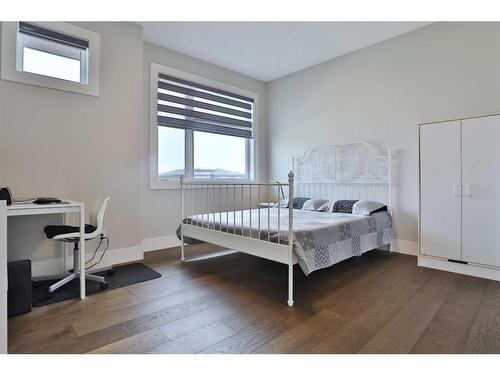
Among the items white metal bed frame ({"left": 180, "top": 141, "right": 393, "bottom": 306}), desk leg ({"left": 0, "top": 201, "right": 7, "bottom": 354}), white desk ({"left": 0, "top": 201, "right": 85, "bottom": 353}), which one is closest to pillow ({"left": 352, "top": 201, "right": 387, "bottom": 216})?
white metal bed frame ({"left": 180, "top": 141, "right": 393, "bottom": 306})

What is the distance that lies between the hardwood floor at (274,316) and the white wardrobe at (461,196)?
20 cm

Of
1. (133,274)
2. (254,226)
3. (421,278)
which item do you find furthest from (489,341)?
(133,274)

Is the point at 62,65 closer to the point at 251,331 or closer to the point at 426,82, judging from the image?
the point at 251,331

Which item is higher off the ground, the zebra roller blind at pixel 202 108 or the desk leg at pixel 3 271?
the zebra roller blind at pixel 202 108

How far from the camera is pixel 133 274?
2.57m

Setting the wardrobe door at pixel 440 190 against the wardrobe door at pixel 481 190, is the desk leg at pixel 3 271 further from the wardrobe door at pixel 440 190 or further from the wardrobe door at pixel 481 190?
the wardrobe door at pixel 481 190

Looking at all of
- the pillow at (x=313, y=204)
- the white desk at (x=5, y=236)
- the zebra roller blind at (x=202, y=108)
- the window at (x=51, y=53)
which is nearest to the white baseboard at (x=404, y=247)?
the pillow at (x=313, y=204)

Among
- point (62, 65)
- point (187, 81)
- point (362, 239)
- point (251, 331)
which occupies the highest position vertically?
point (187, 81)

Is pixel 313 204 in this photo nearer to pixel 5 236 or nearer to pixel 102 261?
pixel 102 261

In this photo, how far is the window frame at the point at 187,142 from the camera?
3.44 m

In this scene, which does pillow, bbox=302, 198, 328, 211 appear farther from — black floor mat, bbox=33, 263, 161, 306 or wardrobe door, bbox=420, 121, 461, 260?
black floor mat, bbox=33, 263, 161, 306

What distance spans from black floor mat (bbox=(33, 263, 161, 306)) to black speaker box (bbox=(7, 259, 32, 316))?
0.47 feet

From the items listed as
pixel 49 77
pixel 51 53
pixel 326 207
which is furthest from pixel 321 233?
pixel 51 53
